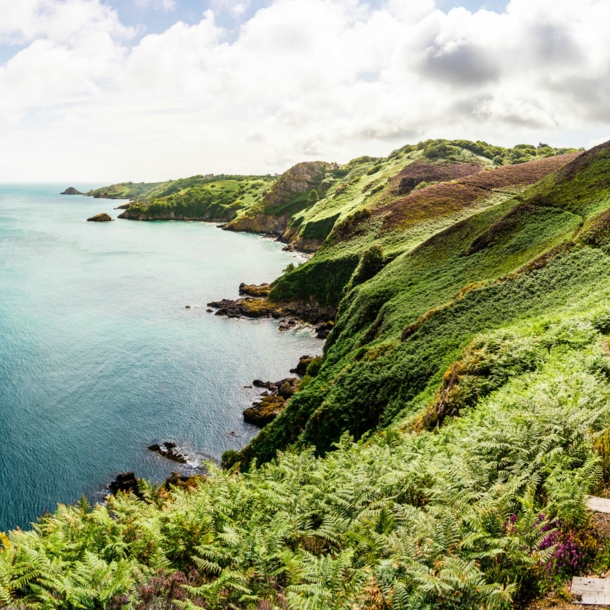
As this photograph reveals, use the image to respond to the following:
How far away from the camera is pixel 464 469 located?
399 inches

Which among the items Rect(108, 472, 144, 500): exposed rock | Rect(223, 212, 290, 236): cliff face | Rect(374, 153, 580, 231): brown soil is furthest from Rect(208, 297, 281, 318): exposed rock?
Rect(223, 212, 290, 236): cliff face

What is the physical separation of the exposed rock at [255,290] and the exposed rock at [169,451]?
169 feet

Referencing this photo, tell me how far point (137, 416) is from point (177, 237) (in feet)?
435

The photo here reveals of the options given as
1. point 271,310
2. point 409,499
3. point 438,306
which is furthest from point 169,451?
point 271,310

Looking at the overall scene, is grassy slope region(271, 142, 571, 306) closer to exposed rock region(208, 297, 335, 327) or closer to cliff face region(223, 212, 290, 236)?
exposed rock region(208, 297, 335, 327)

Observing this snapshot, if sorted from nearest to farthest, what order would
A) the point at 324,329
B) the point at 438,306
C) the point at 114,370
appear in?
1. the point at 438,306
2. the point at 114,370
3. the point at 324,329

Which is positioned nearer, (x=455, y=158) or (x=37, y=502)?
(x=37, y=502)

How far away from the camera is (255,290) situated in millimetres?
92875

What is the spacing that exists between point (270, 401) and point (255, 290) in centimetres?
4615

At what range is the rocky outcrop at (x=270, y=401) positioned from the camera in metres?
46.1

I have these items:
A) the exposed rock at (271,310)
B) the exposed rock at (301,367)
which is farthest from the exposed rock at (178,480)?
the exposed rock at (271,310)

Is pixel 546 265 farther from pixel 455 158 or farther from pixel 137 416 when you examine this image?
pixel 455 158

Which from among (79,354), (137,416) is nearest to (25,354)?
(79,354)

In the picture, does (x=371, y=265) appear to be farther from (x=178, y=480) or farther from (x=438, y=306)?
(x=178, y=480)
